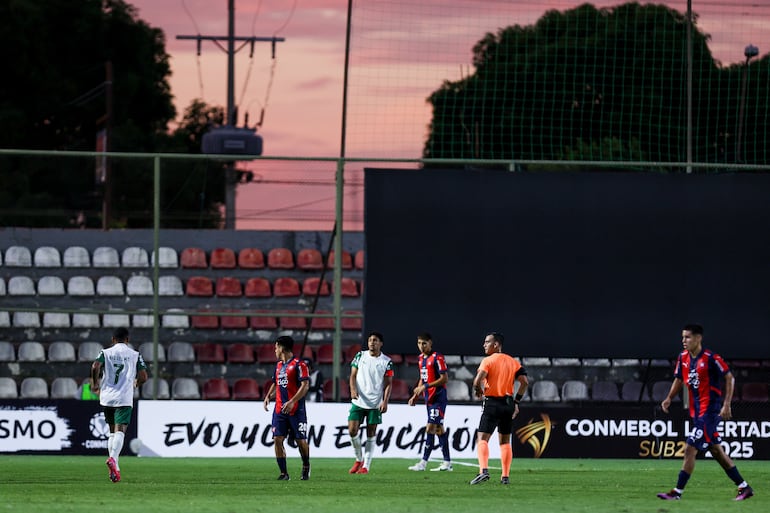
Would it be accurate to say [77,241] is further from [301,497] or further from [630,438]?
[301,497]

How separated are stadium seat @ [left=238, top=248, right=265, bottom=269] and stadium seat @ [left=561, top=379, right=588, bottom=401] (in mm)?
7737

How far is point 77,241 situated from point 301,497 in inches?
722

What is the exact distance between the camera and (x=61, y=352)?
96.5 feet

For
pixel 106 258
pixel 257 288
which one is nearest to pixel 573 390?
pixel 257 288

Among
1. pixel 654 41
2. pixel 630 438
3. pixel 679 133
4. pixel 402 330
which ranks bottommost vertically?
pixel 630 438

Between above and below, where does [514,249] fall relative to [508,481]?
above

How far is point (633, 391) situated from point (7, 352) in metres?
13.0

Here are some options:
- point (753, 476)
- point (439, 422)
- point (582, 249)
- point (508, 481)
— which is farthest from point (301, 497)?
point (582, 249)

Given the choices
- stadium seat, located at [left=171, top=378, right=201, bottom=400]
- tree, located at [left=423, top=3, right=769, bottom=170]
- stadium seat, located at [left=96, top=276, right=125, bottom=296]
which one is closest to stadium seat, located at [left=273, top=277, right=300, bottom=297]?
stadium seat, located at [left=171, top=378, right=201, bottom=400]

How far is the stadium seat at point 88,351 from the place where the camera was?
2956cm

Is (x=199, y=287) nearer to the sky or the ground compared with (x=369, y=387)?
nearer to the sky

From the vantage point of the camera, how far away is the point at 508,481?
1747 centimetres

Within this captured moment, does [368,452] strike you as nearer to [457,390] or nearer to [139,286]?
[457,390]

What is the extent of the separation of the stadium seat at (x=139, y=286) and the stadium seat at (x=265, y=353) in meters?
2.72
